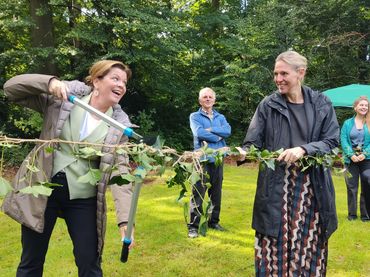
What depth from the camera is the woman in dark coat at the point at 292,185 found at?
10.3 ft

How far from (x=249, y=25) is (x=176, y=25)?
4565 mm

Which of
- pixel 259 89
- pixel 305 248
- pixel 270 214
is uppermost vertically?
pixel 259 89

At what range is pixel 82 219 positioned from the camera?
2627 mm

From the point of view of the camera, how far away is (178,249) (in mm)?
4973

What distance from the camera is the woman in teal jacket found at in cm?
618

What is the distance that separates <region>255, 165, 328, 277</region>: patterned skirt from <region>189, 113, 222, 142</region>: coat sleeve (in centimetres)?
218

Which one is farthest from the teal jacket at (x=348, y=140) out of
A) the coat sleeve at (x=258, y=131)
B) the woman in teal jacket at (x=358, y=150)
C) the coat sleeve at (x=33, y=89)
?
the coat sleeve at (x=33, y=89)

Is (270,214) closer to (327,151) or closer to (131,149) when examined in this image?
(327,151)

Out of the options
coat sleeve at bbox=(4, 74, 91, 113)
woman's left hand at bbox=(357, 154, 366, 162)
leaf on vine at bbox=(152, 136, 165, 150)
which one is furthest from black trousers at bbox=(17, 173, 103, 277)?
woman's left hand at bbox=(357, 154, 366, 162)

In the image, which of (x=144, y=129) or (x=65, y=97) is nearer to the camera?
(x=65, y=97)

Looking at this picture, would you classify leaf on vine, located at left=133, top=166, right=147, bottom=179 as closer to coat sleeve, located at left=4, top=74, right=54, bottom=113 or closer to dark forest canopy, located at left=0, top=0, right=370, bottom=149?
coat sleeve, located at left=4, top=74, right=54, bottom=113

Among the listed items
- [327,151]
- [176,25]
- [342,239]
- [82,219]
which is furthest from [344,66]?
[82,219]

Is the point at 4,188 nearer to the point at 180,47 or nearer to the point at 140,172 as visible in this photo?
the point at 140,172

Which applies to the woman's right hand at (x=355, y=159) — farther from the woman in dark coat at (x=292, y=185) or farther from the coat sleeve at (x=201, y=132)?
the woman in dark coat at (x=292, y=185)
